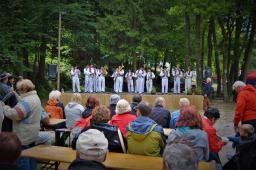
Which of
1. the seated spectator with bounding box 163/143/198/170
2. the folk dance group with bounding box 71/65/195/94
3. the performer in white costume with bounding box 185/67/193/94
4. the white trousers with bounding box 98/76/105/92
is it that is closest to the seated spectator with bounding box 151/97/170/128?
the seated spectator with bounding box 163/143/198/170

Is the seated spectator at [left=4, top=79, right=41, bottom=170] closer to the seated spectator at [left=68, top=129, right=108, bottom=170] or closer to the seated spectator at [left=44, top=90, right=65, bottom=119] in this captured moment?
the seated spectator at [left=68, top=129, right=108, bottom=170]

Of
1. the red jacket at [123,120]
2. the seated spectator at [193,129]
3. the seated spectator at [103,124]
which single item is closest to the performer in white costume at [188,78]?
the red jacket at [123,120]

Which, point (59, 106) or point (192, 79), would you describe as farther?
point (192, 79)

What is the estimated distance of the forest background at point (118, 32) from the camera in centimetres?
2506

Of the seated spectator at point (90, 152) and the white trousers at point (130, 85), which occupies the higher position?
the seated spectator at point (90, 152)

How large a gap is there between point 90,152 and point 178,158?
31.3 inches

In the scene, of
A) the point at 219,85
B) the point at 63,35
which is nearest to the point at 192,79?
the point at 219,85

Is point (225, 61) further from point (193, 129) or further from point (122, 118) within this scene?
point (193, 129)

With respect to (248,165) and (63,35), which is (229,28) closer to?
(63,35)

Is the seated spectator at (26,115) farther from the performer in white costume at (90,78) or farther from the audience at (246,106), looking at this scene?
the performer in white costume at (90,78)

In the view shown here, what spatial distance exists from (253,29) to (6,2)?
16.9m

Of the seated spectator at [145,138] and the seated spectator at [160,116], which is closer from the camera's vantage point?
the seated spectator at [145,138]

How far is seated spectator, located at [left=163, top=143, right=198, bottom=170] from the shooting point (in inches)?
123

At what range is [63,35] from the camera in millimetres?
33094
